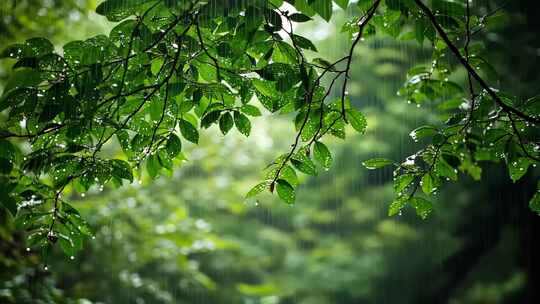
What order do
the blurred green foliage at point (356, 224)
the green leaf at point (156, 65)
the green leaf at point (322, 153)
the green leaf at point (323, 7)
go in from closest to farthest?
1. the green leaf at point (323, 7)
2. the green leaf at point (156, 65)
3. the green leaf at point (322, 153)
4. the blurred green foliage at point (356, 224)

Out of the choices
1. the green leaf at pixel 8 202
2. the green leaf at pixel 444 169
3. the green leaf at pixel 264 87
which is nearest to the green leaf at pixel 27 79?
the green leaf at pixel 8 202

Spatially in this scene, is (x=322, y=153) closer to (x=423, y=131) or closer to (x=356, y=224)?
(x=423, y=131)

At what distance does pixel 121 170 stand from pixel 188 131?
211 millimetres

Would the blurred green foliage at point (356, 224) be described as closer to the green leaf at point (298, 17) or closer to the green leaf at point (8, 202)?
the green leaf at point (8, 202)

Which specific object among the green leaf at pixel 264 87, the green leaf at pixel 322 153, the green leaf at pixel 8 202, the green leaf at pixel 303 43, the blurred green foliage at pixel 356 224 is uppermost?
the blurred green foliage at pixel 356 224

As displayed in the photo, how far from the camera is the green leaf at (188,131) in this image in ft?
4.35

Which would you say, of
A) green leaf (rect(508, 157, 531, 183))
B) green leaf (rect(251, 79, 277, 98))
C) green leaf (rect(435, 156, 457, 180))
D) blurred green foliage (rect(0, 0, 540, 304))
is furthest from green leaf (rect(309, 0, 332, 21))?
blurred green foliage (rect(0, 0, 540, 304))

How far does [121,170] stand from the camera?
132 cm

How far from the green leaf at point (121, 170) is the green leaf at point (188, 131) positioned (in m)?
0.18

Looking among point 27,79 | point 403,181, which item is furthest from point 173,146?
point 403,181

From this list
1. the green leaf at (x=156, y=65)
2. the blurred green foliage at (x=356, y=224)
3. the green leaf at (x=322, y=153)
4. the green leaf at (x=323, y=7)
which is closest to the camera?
the green leaf at (x=323, y=7)

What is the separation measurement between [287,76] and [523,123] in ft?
2.47

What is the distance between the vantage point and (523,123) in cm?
143

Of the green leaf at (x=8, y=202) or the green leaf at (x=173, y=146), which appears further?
the green leaf at (x=173, y=146)
